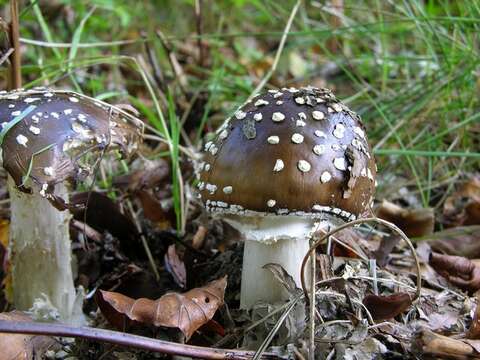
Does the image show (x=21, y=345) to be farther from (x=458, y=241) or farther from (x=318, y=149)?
(x=458, y=241)

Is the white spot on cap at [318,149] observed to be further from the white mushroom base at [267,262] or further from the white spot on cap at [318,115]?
the white mushroom base at [267,262]

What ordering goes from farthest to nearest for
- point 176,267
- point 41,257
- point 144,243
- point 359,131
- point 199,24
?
point 199,24 < point 144,243 < point 176,267 < point 41,257 < point 359,131

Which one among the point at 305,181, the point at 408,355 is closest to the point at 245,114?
the point at 305,181

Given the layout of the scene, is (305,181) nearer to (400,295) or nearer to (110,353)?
(400,295)

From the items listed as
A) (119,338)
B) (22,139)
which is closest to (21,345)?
(119,338)

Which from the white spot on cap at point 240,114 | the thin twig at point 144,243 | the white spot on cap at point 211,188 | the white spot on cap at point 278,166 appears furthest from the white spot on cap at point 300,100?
the thin twig at point 144,243

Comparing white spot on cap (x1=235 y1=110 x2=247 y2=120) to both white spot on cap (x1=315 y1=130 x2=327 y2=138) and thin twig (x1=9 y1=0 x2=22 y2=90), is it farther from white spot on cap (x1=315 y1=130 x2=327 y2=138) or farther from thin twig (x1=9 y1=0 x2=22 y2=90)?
thin twig (x1=9 y1=0 x2=22 y2=90)

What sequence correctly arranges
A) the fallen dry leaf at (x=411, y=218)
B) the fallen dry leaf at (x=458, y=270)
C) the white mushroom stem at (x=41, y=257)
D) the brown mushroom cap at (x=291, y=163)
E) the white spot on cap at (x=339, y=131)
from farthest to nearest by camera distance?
the fallen dry leaf at (x=411, y=218), the fallen dry leaf at (x=458, y=270), the white mushroom stem at (x=41, y=257), the white spot on cap at (x=339, y=131), the brown mushroom cap at (x=291, y=163)

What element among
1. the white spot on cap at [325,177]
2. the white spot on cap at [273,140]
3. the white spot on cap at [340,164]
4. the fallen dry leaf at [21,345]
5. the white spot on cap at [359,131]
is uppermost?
the white spot on cap at [359,131]
